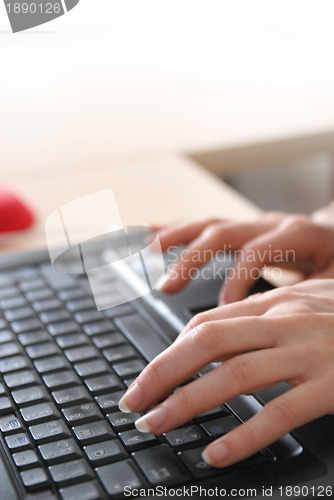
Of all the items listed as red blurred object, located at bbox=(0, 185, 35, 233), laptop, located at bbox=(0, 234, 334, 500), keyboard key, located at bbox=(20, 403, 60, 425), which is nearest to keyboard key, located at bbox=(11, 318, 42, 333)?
laptop, located at bbox=(0, 234, 334, 500)

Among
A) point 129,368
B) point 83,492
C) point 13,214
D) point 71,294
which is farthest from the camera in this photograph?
point 13,214

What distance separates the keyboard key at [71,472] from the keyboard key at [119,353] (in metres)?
0.11

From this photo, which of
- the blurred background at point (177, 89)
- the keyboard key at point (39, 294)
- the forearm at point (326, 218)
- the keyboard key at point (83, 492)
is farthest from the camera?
the blurred background at point (177, 89)

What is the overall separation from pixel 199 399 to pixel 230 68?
32.4 inches

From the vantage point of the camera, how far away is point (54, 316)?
51 cm

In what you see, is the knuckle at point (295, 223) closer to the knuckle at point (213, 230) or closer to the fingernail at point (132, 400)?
the knuckle at point (213, 230)

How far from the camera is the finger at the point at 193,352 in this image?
38cm

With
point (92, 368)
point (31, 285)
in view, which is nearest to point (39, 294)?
A: point (31, 285)

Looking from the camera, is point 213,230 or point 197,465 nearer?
point 197,465

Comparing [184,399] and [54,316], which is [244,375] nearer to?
[184,399]

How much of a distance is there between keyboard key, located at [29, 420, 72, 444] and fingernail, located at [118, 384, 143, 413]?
0.11 ft

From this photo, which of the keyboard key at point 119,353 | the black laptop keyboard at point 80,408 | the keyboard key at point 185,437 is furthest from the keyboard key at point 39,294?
the keyboard key at point 185,437

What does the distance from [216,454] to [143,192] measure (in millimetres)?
457

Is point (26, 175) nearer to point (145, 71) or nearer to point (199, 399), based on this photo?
point (145, 71)
